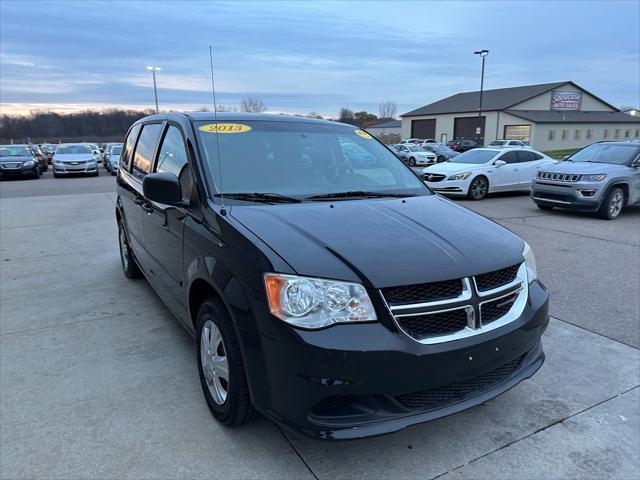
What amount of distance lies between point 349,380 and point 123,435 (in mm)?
1505

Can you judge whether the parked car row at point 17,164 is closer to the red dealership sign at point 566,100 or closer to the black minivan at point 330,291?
the black minivan at point 330,291

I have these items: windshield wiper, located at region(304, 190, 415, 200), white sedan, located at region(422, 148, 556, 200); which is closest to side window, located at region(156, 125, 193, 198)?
windshield wiper, located at region(304, 190, 415, 200)

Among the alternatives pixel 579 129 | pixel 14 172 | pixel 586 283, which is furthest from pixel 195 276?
pixel 579 129

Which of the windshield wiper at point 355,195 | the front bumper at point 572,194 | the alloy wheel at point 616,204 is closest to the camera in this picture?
the windshield wiper at point 355,195

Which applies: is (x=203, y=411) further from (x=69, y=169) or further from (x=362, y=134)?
(x=69, y=169)

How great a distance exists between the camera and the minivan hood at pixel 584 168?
10.1 meters

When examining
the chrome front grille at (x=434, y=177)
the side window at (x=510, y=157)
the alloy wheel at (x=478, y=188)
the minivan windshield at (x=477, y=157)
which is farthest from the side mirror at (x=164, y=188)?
the side window at (x=510, y=157)

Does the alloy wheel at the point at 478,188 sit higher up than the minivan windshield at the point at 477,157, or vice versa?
the minivan windshield at the point at 477,157

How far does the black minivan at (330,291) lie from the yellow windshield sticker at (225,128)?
0.02 meters

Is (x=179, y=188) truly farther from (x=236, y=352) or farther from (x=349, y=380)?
(x=349, y=380)

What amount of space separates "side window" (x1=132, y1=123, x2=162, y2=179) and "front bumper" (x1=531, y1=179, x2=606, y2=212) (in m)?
9.04

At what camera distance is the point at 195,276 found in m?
2.87

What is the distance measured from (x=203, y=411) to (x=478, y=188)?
39.2 feet

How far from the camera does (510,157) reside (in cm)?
1415
